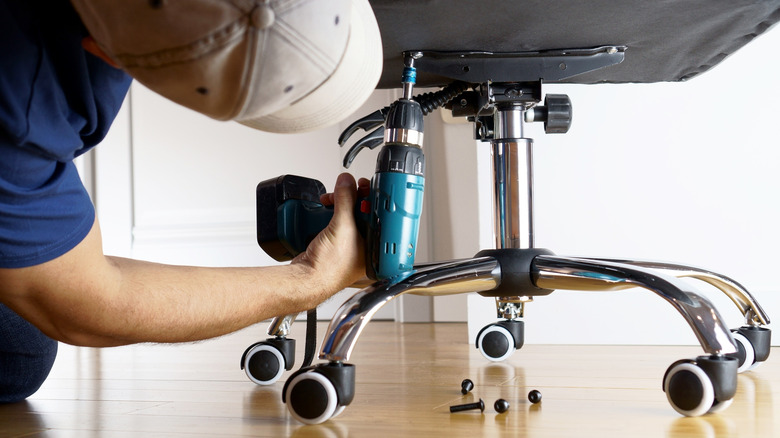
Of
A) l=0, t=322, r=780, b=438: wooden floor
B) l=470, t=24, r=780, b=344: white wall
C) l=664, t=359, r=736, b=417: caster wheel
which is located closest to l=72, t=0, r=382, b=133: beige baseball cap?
l=0, t=322, r=780, b=438: wooden floor

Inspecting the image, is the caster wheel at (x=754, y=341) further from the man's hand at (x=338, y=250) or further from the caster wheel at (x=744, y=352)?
the man's hand at (x=338, y=250)

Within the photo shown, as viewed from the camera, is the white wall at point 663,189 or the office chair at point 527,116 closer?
the office chair at point 527,116

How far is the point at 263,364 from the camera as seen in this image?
1.14 meters

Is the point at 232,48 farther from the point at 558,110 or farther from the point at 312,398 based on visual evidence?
the point at 558,110

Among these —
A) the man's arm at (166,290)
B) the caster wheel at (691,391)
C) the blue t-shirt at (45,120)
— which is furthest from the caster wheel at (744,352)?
the blue t-shirt at (45,120)

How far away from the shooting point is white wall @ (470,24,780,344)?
1566mm

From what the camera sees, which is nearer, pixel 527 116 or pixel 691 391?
pixel 691 391

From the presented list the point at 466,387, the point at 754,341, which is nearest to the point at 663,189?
the point at 754,341

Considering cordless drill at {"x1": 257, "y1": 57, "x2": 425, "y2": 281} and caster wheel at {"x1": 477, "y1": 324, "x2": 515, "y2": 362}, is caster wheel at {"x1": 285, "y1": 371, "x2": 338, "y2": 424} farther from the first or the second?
caster wheel at {"x1": 477, "y1": 324, "x2": 515, "y2": 362}

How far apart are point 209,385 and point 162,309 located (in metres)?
0.39

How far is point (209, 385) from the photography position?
114 centimetres

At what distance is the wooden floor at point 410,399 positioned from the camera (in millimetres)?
799

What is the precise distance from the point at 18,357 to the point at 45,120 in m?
0.57

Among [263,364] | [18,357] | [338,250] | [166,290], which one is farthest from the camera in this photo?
[263,364]
